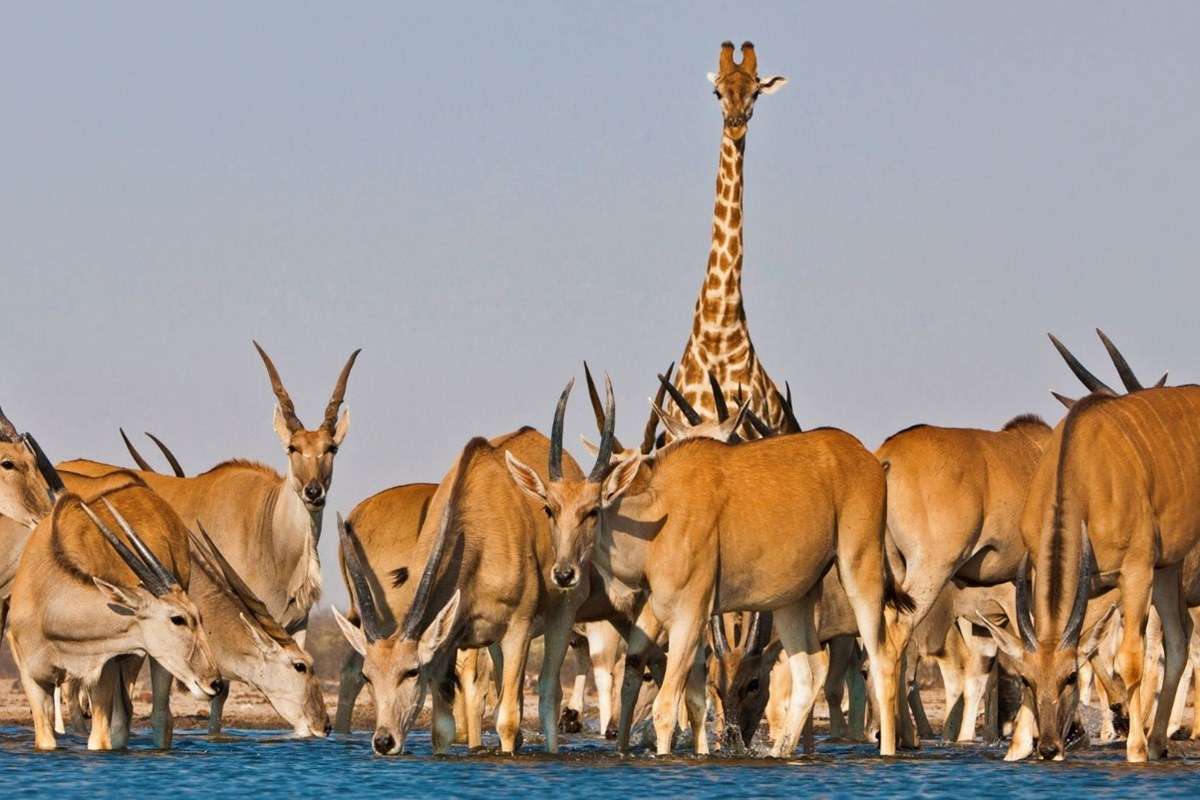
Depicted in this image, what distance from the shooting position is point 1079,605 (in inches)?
576

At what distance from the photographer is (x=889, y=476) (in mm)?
18094

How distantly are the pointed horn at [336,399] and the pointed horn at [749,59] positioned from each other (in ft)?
25.8

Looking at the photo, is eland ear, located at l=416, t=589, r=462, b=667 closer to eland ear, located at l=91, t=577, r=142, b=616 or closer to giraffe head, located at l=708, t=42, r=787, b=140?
eland ear, located at l=91, t=577, r=142, b=616

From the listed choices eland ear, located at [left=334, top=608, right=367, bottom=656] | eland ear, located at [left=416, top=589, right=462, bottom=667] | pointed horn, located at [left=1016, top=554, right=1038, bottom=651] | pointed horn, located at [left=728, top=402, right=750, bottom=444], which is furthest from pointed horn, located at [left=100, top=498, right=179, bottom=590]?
pointed horn, located at [left=728, top=402, right=750, bottom=444]

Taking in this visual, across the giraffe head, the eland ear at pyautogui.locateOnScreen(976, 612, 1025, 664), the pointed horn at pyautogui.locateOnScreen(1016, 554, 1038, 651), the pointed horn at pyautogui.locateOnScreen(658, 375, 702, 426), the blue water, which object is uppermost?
the giraffe head

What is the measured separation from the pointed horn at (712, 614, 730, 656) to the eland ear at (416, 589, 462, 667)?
10.8 ft

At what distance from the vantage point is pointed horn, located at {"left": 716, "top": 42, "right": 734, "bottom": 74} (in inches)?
1000

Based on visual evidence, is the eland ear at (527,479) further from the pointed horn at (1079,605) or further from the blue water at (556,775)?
the pointed horn at (1079,605)

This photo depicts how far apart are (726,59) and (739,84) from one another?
347mm

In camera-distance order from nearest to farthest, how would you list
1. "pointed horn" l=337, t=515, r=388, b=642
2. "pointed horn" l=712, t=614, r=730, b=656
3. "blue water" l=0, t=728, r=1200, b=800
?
1. "blue water" l=0, t=728, r=1200, b=800
2. "pointed horn" l=337, t=515, r=388, b=642
3. "pointed horn" l=712, t=614, r=730, b=656

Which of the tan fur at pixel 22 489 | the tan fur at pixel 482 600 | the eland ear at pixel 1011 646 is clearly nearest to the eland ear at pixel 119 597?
the tan fur at pixel 482 600

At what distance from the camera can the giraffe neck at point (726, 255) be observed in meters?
25.4

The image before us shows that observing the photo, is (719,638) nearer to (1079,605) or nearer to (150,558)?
(1079,605)

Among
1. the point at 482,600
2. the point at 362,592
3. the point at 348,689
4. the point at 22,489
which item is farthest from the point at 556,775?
the point at 22,489
